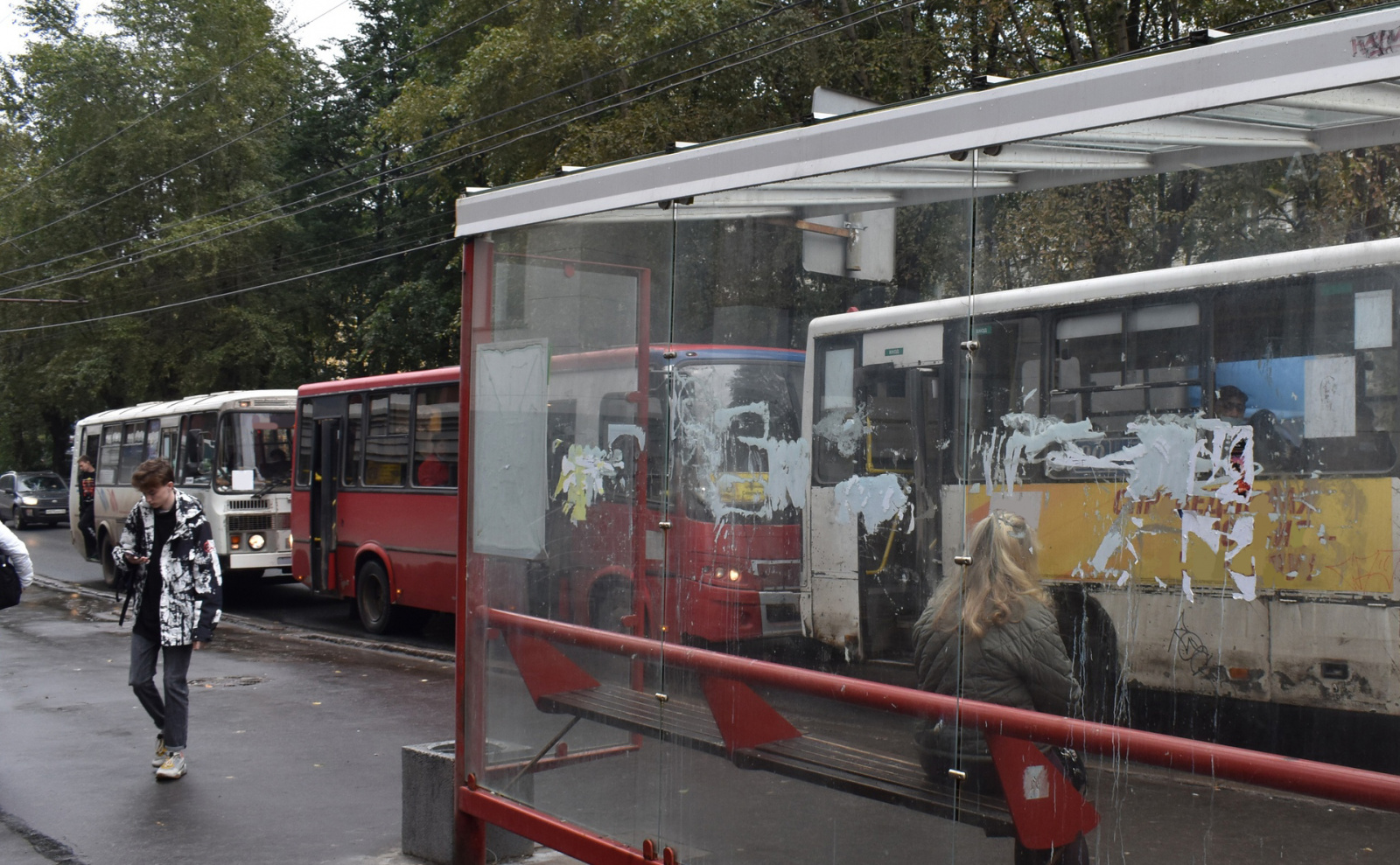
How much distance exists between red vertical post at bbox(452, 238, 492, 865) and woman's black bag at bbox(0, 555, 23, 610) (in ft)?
11.6

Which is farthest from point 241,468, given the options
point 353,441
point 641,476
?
point 641,476

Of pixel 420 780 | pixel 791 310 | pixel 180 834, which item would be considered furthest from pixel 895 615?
pixel 180 834

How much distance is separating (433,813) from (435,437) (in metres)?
8.62

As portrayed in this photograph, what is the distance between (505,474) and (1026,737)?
8.77 feet

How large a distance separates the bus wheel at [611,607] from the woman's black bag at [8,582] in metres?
4.38

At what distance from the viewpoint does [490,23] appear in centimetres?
2534

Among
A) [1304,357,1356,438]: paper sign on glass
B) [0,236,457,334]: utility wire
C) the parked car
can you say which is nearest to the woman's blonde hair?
[1304,357,1356,438]: paper sign on glass

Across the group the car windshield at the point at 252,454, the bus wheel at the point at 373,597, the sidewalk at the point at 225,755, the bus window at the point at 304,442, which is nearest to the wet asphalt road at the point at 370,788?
the sidewalk at the point at 225,755

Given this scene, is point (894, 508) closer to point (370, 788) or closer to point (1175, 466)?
point (1175, 466)

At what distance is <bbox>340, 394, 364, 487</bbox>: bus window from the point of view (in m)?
15.1

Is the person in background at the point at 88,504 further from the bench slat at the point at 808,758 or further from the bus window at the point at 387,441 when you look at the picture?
the bench slat at the point at 808,758

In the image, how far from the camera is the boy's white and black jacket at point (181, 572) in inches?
289

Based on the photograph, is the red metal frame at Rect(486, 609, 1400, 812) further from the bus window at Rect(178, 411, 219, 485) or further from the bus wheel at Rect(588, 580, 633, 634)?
the bus window at Rect(178, 411, 219, 485)

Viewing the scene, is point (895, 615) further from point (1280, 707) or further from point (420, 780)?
point (420, 780)
